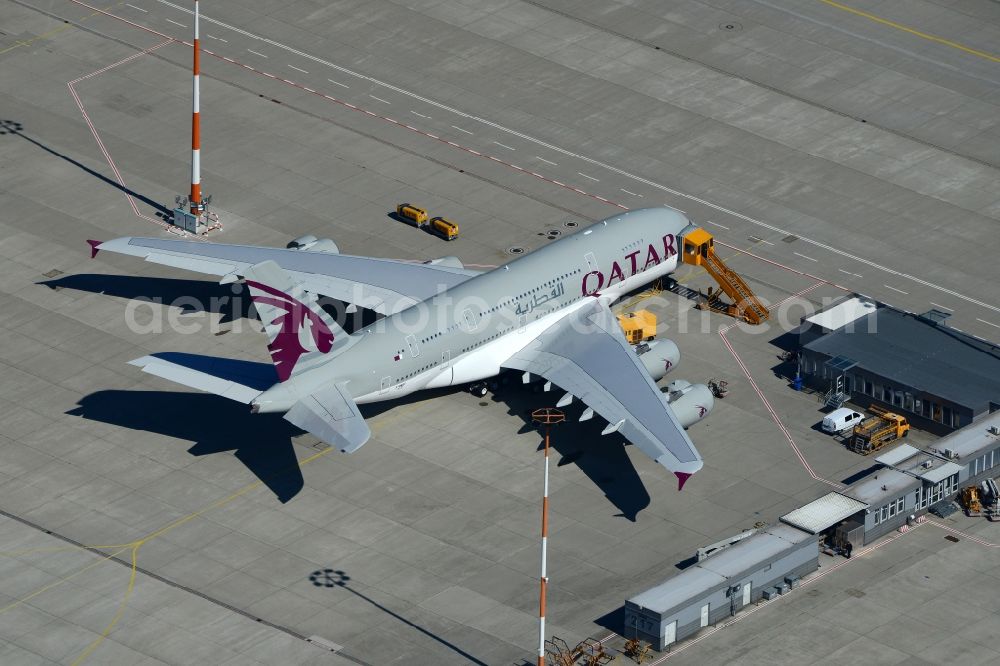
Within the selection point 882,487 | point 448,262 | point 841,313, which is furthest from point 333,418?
point 841,313

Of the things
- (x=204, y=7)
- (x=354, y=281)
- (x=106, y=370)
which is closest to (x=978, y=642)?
(x=354, y=281)

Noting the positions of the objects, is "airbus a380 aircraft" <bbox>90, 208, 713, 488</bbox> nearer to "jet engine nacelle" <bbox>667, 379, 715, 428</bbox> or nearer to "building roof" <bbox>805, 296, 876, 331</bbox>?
"jet engine nacelle" <bbox>667, 379, 715, 428</bbox>

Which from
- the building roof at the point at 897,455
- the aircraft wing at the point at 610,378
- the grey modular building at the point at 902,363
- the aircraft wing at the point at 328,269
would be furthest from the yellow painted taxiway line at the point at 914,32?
the building roof at the point at 897,455

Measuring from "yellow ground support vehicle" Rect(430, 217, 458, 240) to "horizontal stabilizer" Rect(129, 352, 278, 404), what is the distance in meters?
25.2

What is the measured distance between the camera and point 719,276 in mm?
121938

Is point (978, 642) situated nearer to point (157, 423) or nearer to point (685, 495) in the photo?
point (685, 495)

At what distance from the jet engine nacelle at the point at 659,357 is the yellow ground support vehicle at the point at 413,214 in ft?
71.0

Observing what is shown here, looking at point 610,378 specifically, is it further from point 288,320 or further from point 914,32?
point 914,32

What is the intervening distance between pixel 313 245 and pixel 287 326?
896 inches

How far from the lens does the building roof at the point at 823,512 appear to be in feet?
325

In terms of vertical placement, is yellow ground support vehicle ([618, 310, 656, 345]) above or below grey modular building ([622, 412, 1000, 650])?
above

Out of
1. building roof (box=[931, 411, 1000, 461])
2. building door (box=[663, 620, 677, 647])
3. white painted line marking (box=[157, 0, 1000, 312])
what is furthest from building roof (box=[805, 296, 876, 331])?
building door (box=[663, 620, 677, 647])

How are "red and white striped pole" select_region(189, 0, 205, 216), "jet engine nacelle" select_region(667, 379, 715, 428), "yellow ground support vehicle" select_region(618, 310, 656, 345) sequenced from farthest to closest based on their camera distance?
"red and white striped pole" select_region(189, 0, 205, 216)
"yellow ground support vehicle" select_region(618, 310, 656, 345)
"jet engine nacelle" select_region(667, 379, 715, 428)

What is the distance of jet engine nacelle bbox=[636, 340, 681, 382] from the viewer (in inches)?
4390
